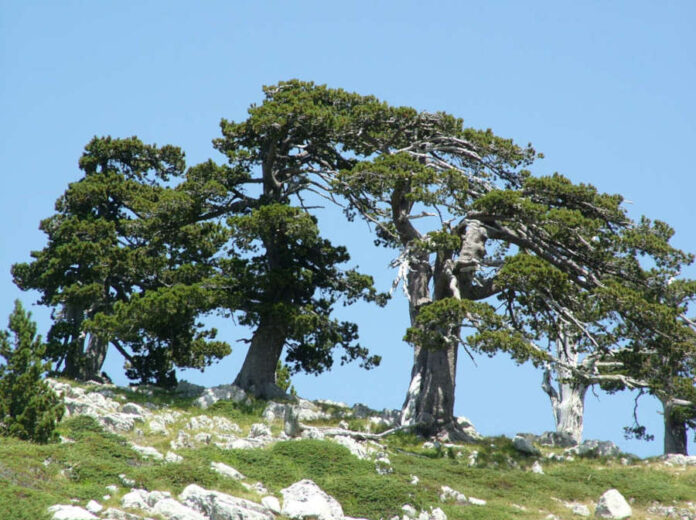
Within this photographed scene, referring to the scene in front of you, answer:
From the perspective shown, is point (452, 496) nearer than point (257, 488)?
No

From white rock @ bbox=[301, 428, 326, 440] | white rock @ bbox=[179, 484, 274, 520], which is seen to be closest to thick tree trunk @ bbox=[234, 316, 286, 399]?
white rock @ bbox=[301, 428, 326, 440]

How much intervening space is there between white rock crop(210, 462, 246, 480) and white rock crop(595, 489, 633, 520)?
7993mm

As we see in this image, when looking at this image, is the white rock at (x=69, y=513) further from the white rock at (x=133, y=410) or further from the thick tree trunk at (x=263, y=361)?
the thick tree trunk at (x=263, y=361)

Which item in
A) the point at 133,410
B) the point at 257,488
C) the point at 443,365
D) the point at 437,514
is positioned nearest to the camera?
the point at 437,514

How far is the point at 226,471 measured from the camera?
2152 cm

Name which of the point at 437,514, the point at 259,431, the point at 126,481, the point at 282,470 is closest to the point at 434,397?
the point at 259,431

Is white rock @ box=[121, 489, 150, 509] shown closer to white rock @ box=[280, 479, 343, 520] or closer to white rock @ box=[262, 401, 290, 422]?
white rock @ box=[280, 479, 343, 520]

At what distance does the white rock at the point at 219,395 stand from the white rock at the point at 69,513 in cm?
1228

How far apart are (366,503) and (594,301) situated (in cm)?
1025

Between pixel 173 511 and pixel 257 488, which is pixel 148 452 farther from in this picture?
pixel 173 511

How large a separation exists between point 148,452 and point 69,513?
565 cm

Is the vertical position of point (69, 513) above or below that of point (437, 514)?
below

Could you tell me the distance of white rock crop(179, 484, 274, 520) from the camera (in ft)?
60.8

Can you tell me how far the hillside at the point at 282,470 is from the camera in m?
19.0
